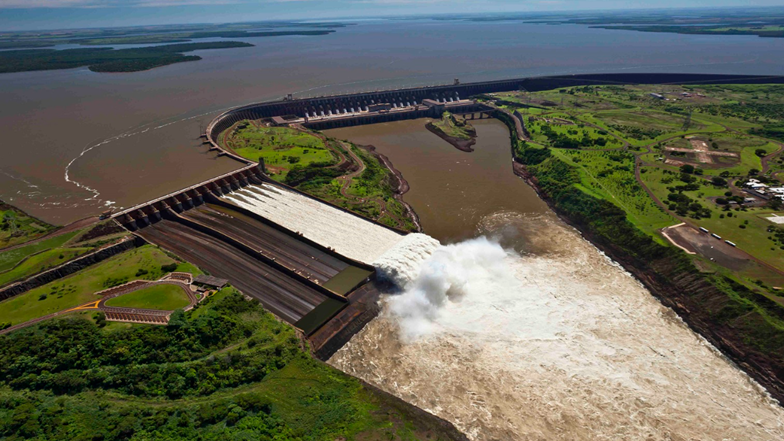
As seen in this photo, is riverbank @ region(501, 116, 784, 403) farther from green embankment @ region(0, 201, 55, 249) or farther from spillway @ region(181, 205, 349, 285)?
green embankment @ region(0, 201, 55, 249)

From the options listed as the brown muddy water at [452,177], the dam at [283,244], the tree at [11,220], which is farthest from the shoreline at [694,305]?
the tree at [11,220]

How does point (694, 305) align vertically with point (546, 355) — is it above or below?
above

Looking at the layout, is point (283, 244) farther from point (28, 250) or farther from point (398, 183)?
point (398, 183)

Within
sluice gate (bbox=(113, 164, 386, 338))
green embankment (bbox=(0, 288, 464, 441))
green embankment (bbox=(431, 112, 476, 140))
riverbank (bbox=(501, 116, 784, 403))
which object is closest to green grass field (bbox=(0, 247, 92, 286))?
sluice gate (bbox=(113, 164, 386, 338))

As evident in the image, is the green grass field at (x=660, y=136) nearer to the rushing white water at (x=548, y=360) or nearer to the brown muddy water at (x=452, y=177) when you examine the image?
the brown muddy water at (x=452, y=177)

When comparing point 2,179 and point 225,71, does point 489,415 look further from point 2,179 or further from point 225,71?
point 225,71

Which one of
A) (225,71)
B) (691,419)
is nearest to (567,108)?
(691,419)

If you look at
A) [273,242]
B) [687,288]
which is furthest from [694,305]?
[273,242]
